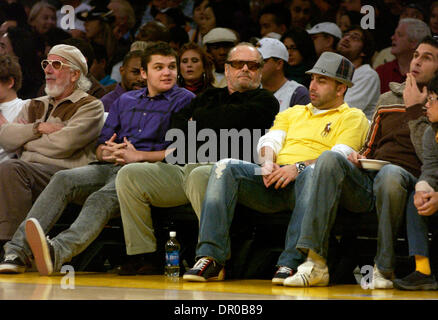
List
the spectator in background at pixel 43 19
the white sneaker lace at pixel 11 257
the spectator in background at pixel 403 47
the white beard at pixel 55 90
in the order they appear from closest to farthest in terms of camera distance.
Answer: the white sneaker lace at pixel 11 257, the white beard at pixel 55 90, the spectator in background at pixel 403 47, the spectator in background at pixel 43 19

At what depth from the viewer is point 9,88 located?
5836mm

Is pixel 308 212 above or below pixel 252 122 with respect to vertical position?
below

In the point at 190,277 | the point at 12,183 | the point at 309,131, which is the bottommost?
the point at 190,277

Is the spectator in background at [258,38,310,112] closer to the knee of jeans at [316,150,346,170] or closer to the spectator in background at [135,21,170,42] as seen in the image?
the spectator in background at [135,21,170,42]

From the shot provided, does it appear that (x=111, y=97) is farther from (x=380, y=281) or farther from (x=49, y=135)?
(x=380, y=281)

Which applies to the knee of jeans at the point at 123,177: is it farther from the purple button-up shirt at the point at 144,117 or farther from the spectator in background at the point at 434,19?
the spectator in background at the point at 434,19

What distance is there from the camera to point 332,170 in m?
4.00

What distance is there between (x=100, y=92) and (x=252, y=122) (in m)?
1.73

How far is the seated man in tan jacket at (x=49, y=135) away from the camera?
4973mm

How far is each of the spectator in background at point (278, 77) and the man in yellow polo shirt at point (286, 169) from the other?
0.75 meters

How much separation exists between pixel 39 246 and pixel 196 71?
71.7 inches

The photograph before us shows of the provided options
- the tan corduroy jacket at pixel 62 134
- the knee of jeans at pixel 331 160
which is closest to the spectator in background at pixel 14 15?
the tan corduroy jacket at pixel 62 134

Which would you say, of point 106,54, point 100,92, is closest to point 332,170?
point 100,92
